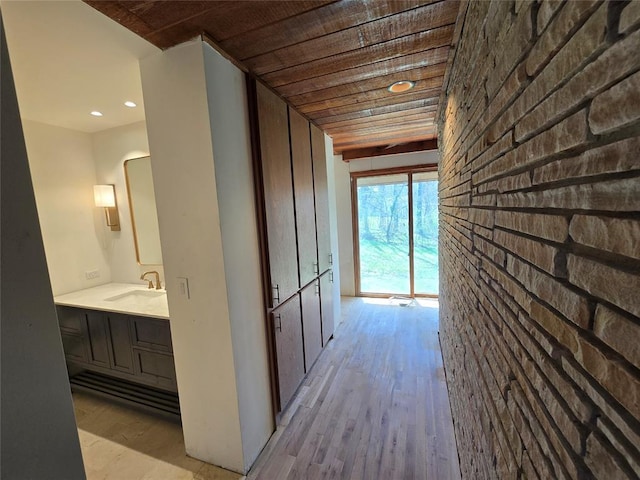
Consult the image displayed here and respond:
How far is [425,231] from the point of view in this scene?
164 inches

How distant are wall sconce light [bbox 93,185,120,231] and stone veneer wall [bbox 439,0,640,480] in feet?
10.3

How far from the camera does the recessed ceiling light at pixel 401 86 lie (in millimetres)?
1874

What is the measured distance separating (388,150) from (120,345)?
12.7 ft

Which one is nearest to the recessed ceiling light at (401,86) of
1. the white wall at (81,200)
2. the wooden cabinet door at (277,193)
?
the wooden cabinet door at (277,193)

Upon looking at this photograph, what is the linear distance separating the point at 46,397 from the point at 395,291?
14.5 ft

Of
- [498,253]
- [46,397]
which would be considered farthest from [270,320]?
[498,253]

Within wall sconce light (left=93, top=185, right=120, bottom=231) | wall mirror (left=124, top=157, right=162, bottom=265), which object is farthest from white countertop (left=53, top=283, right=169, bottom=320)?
wall sconce light (left=93, top=185, right=120, bottom=231)

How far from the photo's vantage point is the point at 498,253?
0.83 m

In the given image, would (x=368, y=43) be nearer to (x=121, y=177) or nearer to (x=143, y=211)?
Result: (x=143, y=211)

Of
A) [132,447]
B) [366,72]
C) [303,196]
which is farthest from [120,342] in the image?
[366,72]

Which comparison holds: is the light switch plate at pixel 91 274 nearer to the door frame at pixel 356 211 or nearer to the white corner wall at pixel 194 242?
the white corner wall at pixel 194 242

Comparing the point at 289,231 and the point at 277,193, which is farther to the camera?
Answer: the point at 289,231

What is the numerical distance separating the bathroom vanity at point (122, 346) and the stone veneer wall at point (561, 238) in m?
1.95

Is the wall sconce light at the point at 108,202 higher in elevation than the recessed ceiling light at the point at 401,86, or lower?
lower
